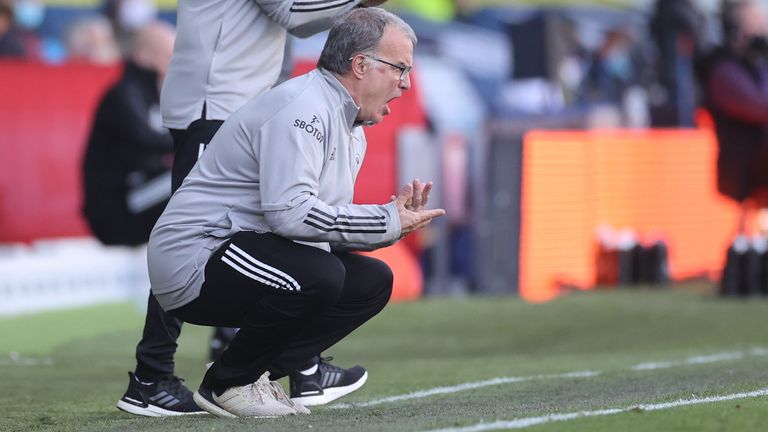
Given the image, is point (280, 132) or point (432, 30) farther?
point (432, 30)

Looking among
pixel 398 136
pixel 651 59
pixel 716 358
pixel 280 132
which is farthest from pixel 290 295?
pixel 651 59

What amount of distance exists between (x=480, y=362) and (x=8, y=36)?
22.2 ft

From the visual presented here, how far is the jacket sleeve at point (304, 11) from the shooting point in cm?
586

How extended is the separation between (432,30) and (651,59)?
17.1ft

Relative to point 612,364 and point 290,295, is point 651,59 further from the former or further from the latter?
point 290,295

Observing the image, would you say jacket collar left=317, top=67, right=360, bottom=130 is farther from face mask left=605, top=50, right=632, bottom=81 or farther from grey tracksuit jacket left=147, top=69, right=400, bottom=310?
face mask left=605, top=50, right=632, bottom=81

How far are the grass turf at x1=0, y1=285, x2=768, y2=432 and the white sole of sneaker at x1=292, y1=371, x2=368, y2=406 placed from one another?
6 cm

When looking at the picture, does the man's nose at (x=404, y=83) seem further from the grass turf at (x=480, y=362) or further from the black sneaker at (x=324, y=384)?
the black sneaker at (x=324, y=384)

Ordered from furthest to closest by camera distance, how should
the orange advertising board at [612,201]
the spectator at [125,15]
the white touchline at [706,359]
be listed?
the spectator at [125,15] → the orange advertising board at [612,201] → the white touchline at [706,359]

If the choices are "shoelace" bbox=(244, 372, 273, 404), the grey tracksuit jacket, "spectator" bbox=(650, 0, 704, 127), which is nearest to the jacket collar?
the grey tracksuit jacket

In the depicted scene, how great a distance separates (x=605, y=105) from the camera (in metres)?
15.5

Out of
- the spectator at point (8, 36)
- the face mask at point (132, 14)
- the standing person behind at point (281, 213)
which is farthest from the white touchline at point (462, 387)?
the face mask at point (132, 14)

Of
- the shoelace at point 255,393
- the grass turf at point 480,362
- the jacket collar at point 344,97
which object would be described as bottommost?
the grass turf at point 480,362

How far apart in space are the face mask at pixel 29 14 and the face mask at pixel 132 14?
1010 millimetres
